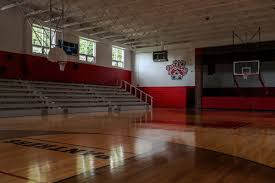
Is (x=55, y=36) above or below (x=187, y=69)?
above

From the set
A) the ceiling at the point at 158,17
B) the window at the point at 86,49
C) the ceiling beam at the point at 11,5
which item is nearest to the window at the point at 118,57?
the ceiling at the point at 158,17

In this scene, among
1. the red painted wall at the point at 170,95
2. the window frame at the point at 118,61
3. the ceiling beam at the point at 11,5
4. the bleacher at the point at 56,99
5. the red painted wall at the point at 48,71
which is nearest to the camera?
the bleacher at the point at 56,99

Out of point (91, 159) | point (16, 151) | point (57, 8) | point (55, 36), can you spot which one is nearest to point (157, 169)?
point (91, 159)

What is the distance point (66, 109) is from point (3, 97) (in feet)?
8.14

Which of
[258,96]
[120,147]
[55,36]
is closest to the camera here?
[120,147]

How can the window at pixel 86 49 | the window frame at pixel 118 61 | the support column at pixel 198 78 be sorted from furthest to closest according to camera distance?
1. the window frame at pixel 118 61
2. the support column at pixel 198 78
3. the window at pixel 86 49

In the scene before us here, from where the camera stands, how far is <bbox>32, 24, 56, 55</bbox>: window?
14.5 m

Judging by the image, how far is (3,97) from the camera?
11.4m

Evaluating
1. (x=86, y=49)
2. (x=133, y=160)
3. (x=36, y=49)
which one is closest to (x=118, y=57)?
(x=86, y=49)

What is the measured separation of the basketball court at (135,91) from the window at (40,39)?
0.16 feet

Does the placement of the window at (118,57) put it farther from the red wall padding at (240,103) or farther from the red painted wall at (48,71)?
the red wall padding at (240,103)

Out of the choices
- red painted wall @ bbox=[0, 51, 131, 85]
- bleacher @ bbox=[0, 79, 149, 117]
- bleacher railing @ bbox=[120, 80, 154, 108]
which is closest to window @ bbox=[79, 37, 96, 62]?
red painted wall @ bbox=[0, 51, 131, 85]

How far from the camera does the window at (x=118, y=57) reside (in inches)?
786

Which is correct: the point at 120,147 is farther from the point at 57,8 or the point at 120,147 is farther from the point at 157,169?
the point at 57,8
